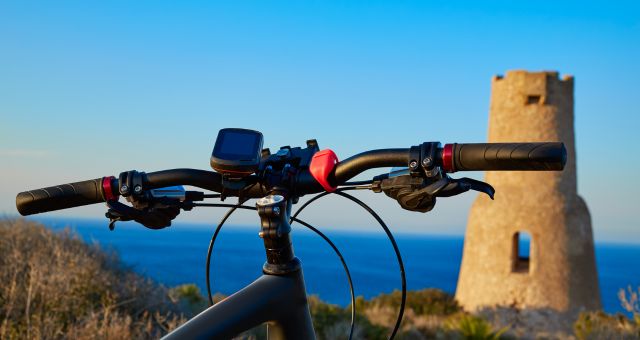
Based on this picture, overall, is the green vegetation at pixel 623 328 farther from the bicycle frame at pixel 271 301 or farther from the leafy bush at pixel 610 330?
the bicycle frame at pixel 271 301

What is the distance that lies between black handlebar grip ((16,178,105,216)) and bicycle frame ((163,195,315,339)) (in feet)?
1.79

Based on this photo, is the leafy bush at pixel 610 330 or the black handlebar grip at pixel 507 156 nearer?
the black handlebar grip at pixel 507 156

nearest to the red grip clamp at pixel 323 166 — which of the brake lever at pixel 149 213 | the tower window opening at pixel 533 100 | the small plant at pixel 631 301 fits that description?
the brake lever at pixel 149 213

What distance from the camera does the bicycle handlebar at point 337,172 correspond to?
158 centimetres

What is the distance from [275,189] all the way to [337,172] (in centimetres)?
17

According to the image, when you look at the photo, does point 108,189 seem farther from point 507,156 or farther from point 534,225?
point 534,225

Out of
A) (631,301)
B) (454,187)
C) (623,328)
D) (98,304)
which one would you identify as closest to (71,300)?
(98,304)

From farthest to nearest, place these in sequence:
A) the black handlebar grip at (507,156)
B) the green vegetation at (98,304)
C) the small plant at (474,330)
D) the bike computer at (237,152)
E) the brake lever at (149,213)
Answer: the small plant at (474,330) < the green vegetation at (98,304) < the brake lever at (149,213) < the bike computer at (237,152) < the black handlebar grip at (507,156)

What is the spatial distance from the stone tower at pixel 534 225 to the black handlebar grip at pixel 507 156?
17.7m

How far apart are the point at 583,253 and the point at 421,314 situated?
4823 mm

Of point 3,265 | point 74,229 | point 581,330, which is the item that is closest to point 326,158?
point 3,265

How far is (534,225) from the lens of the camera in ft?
61.4

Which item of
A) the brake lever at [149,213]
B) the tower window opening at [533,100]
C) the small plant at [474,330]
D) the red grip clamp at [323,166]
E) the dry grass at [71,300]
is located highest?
the tower window opening at [533,100]

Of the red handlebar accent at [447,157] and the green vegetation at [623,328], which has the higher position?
the red handlebar accent at [447,157]
